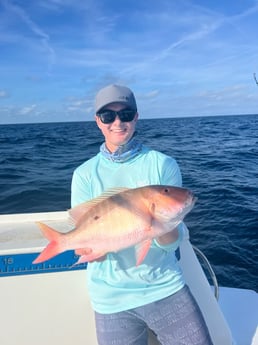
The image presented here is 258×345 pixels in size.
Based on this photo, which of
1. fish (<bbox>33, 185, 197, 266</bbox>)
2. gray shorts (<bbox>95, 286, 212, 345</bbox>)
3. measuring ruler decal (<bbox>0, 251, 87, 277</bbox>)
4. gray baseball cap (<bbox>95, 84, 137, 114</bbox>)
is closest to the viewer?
fish (<bbox>33, 185, 197, 266</bbox>)

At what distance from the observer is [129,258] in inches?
104

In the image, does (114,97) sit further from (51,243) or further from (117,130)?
(51,243)

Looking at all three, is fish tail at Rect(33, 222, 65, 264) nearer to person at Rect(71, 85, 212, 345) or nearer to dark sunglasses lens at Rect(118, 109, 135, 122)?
person at Rect(71, 85, 212, 345)

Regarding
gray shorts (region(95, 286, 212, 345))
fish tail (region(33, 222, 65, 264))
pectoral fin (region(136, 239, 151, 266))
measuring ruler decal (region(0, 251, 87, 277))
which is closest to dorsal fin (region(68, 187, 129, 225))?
fish tail (region(33, 222, 65, 264))

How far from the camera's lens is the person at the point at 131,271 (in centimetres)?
256

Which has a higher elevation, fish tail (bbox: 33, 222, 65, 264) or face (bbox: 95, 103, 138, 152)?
face (bbox: 95, 103, 138, 152)

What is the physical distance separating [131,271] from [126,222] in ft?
2.15

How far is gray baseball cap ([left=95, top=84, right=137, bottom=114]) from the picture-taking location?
2.68m

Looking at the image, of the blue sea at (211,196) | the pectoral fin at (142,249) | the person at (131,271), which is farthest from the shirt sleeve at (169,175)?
the blue sea at (211,196)

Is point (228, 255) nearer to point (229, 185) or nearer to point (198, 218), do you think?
point (198, 218)

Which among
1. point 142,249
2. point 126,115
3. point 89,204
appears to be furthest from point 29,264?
point 126,115

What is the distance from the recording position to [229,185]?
1269 cm

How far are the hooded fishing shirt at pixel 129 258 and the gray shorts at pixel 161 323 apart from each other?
0.06m

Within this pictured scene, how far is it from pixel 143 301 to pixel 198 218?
6.75 m
